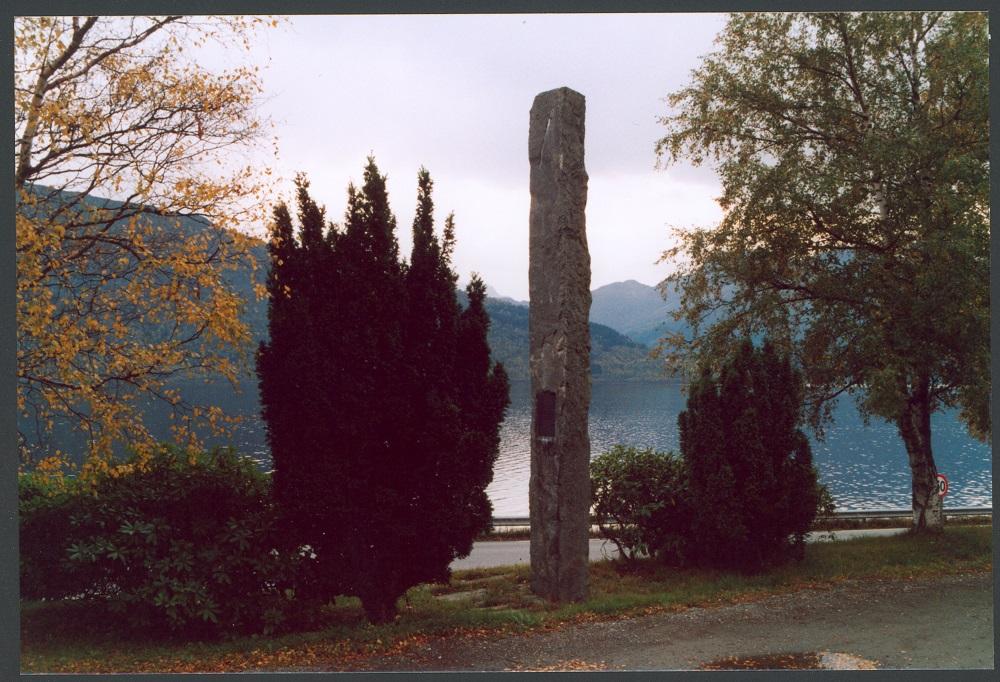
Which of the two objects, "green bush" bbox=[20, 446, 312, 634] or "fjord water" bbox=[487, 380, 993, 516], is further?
"fjord water" bbox=[487, 380, 993, 516]

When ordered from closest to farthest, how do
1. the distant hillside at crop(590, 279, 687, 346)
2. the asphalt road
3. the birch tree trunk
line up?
1. the birch tree trunk
2. the asphalt road
3. the distant hillside at crop(590, 279, 687, 346)

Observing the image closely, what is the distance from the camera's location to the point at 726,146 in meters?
13.2

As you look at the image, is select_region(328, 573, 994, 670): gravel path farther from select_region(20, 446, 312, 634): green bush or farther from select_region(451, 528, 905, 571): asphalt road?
select_region(451, 528, 905, 571): asphalt road

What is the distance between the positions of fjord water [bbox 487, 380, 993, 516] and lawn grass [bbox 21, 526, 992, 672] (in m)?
1.38

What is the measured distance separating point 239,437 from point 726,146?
907 inches

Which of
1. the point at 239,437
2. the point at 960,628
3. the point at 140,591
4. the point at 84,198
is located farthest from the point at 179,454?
the point at 239,437

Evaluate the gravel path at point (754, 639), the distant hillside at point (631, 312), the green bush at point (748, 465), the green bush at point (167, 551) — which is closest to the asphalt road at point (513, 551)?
the green bush at point (748, 465)

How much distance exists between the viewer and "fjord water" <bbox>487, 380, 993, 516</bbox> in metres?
22.7

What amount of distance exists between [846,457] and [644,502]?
29576 mm

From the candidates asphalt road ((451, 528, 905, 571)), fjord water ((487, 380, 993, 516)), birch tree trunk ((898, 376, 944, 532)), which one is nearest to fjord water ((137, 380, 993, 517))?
fjord water ((487, 380, 993, 516))

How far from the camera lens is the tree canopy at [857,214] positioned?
35.5 feet

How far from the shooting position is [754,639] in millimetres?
7766

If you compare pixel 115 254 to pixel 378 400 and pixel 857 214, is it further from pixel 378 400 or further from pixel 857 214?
pixel 857 214

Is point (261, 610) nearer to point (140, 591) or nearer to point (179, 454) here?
point (140, 591)
